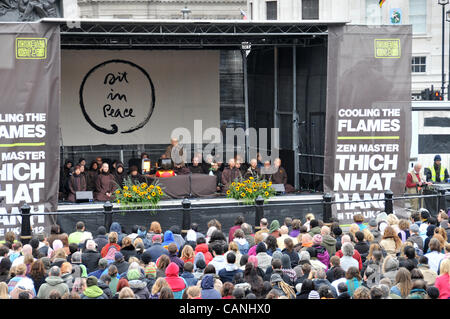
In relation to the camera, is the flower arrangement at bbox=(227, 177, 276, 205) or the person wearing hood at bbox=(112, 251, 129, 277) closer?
the person wearing hood at bbox=(112, 251, 129, 277)

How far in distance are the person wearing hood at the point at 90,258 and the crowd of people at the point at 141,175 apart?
6.60 m

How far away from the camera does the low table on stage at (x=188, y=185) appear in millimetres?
18516

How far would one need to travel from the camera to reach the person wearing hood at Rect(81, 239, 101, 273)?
36.5ft

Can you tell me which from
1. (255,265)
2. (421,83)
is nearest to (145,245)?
(255,265)

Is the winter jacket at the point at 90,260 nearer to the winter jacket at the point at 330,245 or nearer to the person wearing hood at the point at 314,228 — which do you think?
the winter jacket at the point at 330,245

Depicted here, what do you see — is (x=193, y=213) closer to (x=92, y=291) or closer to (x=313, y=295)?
(x=92, y=291)

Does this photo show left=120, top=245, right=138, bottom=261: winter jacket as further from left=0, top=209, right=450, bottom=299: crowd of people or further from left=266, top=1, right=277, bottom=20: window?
left=266, top=1, right=277, bottom=20: window

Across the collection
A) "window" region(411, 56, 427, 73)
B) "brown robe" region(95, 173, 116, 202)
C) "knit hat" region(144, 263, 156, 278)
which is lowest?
"knit hat" region(144, 263, 156, 278)

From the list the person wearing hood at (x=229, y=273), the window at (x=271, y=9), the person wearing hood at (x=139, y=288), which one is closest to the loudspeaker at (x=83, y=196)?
the person wearing hood at (x=229, y=273)

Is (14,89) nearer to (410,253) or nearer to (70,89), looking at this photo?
(70,89)

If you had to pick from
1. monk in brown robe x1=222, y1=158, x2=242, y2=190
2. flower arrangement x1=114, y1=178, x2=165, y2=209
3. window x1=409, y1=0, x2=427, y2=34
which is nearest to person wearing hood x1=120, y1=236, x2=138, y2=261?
flower arrangement x1=114, y1=178, x2=165, y2=209

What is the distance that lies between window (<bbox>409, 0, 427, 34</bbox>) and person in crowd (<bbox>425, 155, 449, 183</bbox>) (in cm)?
2932

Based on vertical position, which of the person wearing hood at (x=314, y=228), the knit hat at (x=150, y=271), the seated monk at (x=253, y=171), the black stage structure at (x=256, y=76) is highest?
the black stage structure at (x=256, y=76)

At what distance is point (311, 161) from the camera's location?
1983cm
